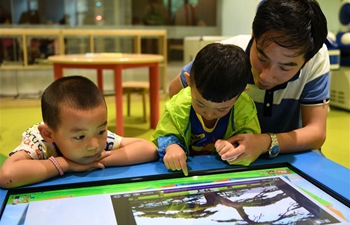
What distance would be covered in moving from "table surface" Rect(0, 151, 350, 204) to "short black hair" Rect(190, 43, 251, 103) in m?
0.15

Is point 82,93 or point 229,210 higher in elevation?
point 82,93

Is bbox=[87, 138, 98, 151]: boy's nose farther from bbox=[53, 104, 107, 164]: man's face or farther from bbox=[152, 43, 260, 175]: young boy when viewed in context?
bbox=[152, 43, 260, 175]: young boy

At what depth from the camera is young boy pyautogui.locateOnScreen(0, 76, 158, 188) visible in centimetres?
65

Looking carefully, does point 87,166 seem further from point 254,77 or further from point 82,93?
point 254,77

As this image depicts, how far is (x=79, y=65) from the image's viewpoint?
193 cm

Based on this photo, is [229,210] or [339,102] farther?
[339,102]

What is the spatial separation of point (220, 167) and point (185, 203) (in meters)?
0.18

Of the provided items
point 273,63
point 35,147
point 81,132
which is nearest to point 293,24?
point 273,63

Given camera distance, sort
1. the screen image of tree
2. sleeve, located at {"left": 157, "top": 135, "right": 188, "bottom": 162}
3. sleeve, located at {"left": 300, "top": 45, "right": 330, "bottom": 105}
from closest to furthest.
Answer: the screen image of tree → sleeve, located at {"left": 157, "top": 135, "right": 188, "bottom": 162} → sleeve, located at {"left": 300, "top": 45, "right": 330, "bottom": 105}

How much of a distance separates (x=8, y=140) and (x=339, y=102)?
2.54 m

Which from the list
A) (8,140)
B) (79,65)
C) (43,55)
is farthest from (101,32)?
(8,140)

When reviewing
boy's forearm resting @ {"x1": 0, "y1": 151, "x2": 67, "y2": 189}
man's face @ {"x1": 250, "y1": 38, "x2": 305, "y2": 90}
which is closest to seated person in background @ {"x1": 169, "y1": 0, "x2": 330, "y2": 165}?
man's face @ {"x1": 250, "y1": 38, "x2": 305, "y2": 90}

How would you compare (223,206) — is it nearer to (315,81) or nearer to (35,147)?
(35,147)

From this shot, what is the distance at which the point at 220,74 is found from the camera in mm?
687
